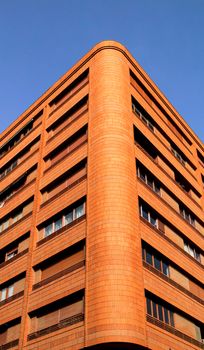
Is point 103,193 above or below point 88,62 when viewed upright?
below

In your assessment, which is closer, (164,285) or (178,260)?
(164,285)

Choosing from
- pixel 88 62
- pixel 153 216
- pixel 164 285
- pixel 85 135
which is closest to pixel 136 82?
pixel 88 62

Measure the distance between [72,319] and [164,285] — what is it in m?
5.83

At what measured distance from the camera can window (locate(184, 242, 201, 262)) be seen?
1241 inches

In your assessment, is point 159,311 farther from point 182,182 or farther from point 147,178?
point 182,182

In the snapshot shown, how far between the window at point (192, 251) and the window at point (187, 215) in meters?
2.40

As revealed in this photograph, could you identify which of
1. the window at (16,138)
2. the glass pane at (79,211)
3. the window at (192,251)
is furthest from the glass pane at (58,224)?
the window at (16,138)

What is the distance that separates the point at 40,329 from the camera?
24672 millimetres

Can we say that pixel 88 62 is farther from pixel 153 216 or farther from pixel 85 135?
pixel 153 216

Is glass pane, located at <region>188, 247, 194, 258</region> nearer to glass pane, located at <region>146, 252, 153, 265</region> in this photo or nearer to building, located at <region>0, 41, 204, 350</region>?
building, located at <region>0, 41, 204, 350</region>

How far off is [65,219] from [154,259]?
247 inches

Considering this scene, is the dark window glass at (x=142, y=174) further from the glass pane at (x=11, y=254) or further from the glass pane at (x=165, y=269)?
the glass pane at (x=11, y=254)

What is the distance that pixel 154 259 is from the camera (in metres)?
26.0

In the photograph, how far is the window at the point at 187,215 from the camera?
33.7 meters
